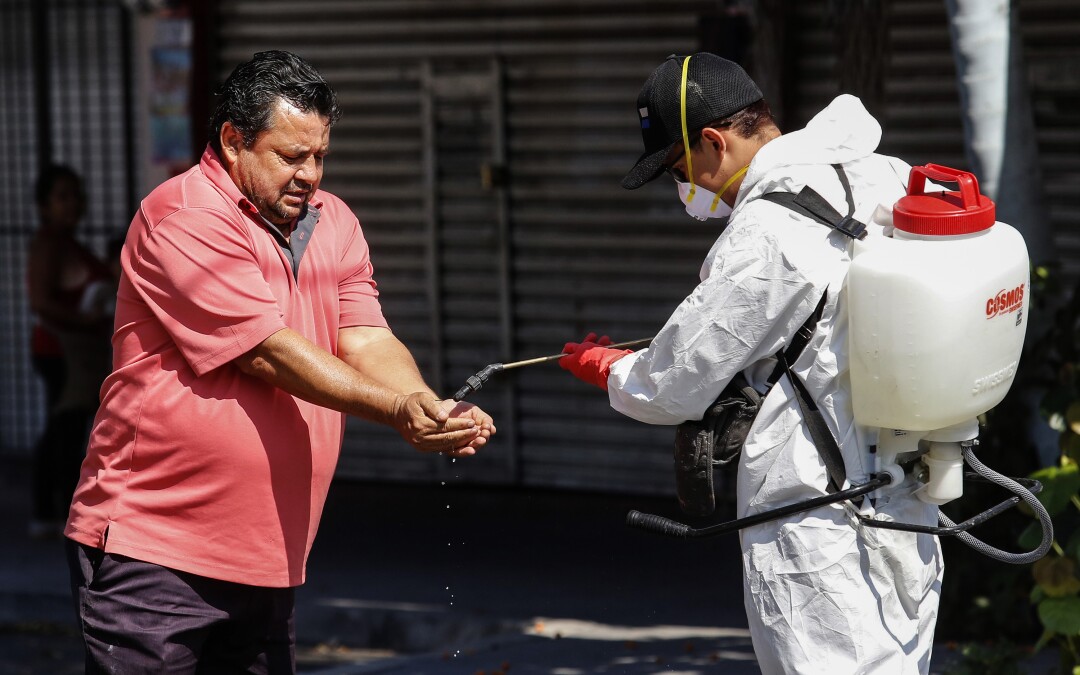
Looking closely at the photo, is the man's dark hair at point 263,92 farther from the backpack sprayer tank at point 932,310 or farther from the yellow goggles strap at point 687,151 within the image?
the backpack sprayer tank at point 932,310

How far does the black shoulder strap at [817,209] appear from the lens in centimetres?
303

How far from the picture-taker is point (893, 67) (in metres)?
7.47

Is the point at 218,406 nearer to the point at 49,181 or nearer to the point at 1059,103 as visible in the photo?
the point at 1059,103

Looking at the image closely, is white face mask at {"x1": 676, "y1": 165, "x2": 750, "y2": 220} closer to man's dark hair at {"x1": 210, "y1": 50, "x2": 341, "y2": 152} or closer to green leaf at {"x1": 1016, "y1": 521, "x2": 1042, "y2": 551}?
man's dark hair at {"x1": 210, "y1": 50, "x2": 341, "y2": 152}

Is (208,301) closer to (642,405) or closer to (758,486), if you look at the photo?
(642,405)

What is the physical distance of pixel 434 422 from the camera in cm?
328

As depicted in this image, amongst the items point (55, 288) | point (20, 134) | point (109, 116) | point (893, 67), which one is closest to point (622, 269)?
point (893, 67)

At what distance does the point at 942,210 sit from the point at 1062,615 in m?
1.98

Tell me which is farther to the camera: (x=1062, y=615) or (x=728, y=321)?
(x=1062, y=615)

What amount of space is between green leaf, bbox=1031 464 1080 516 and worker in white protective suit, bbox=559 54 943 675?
1.49m

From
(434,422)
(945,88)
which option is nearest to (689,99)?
(434,422)

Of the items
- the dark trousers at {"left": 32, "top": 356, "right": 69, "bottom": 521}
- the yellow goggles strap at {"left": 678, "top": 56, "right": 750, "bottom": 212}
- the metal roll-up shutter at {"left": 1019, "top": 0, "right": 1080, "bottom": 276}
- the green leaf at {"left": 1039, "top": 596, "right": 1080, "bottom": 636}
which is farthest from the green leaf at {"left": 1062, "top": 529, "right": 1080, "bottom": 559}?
the dark trousers at {"left": 32, "top": 356, "right": 69, "bottom": 521}

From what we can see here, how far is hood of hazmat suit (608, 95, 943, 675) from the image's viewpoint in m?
3.01

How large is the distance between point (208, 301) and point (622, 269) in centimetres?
530
